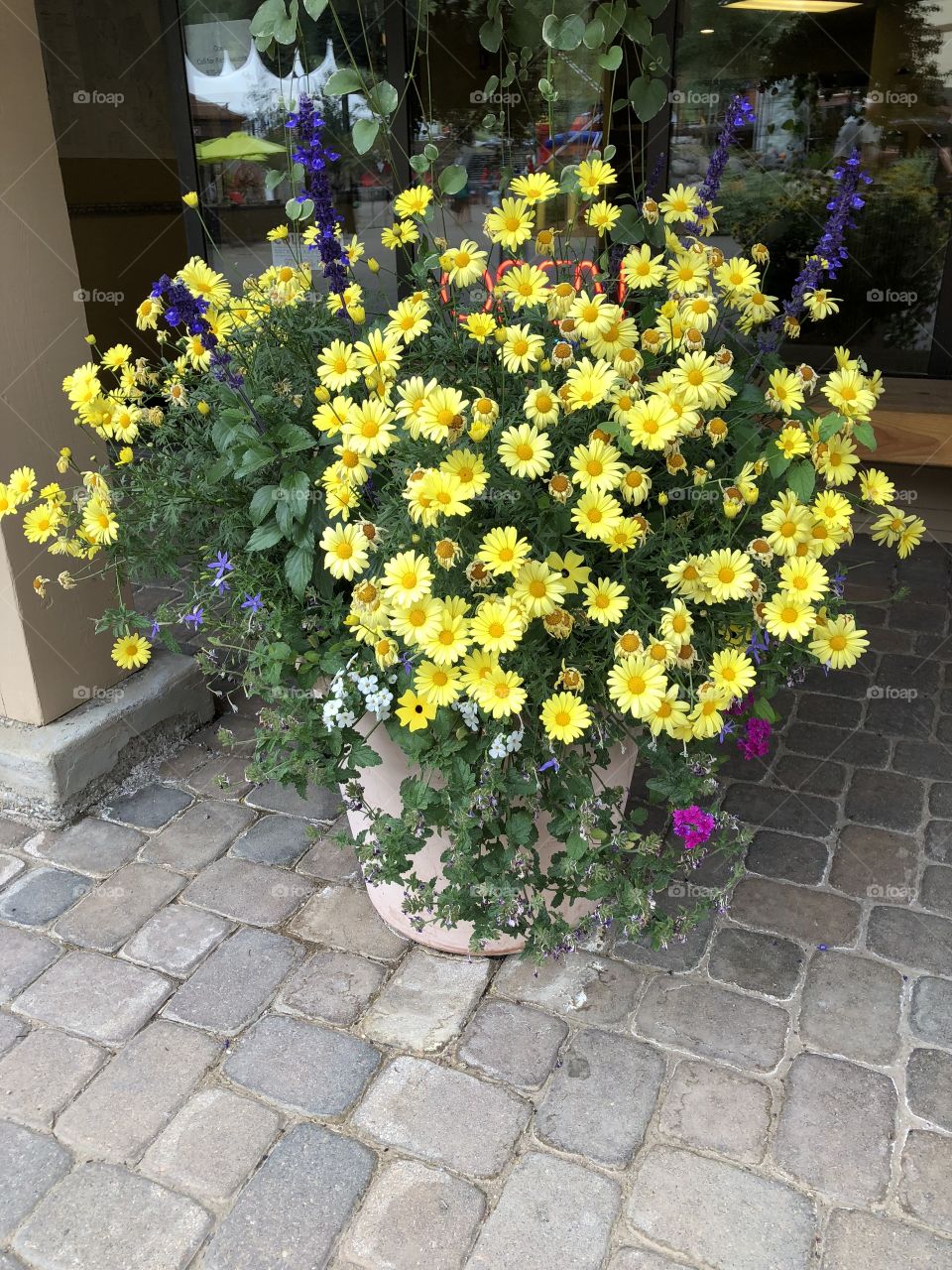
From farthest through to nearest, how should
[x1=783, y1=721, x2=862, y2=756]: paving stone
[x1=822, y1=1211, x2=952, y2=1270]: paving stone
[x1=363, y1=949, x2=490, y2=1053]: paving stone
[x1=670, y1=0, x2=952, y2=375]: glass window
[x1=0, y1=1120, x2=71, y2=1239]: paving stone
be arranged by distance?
[x1=670, y1=0, x2=952, y2=375]: glass window, [x1=783, y1=721, x2=862, y2=756]: paving stone, [x1=363, y1=949, x2=490, y2=1053]: paving stone, [x1=0, y1=1120, x2=71, y2=1239]: paving stone, [x1=822, y1=1211, x2=952, y2=1270]: paving stone

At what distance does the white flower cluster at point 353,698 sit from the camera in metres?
1.70

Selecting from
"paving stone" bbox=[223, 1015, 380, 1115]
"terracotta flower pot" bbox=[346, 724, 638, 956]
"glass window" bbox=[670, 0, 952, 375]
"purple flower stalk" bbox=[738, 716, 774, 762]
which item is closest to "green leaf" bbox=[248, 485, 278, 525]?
"terracotta flower pot" bbox=[346, 724, 638, 956]

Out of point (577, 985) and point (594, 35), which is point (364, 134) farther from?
point (577, 985)

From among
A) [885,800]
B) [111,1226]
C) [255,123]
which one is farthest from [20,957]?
[255,123]

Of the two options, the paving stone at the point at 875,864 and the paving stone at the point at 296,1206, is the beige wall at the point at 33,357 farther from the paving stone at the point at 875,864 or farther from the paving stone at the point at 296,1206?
the paving stone at the point at 875,864

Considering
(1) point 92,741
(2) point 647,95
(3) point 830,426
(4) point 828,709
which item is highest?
(2) point 647,95

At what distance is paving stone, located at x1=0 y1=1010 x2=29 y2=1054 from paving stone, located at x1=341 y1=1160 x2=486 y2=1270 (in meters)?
0.79

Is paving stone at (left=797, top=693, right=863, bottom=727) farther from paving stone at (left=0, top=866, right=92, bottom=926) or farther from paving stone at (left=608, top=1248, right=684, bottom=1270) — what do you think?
paving stone at (left=0, top=866, right=92, bottom=926)

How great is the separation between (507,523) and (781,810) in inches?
53.4

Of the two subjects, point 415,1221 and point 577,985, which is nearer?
point 415,1221

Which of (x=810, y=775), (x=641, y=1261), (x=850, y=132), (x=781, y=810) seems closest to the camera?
(x=641, y=1261)

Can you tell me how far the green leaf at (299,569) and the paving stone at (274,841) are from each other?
87cm

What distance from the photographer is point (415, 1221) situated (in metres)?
1.60

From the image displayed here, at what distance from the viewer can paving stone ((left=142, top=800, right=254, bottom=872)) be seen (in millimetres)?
2467
